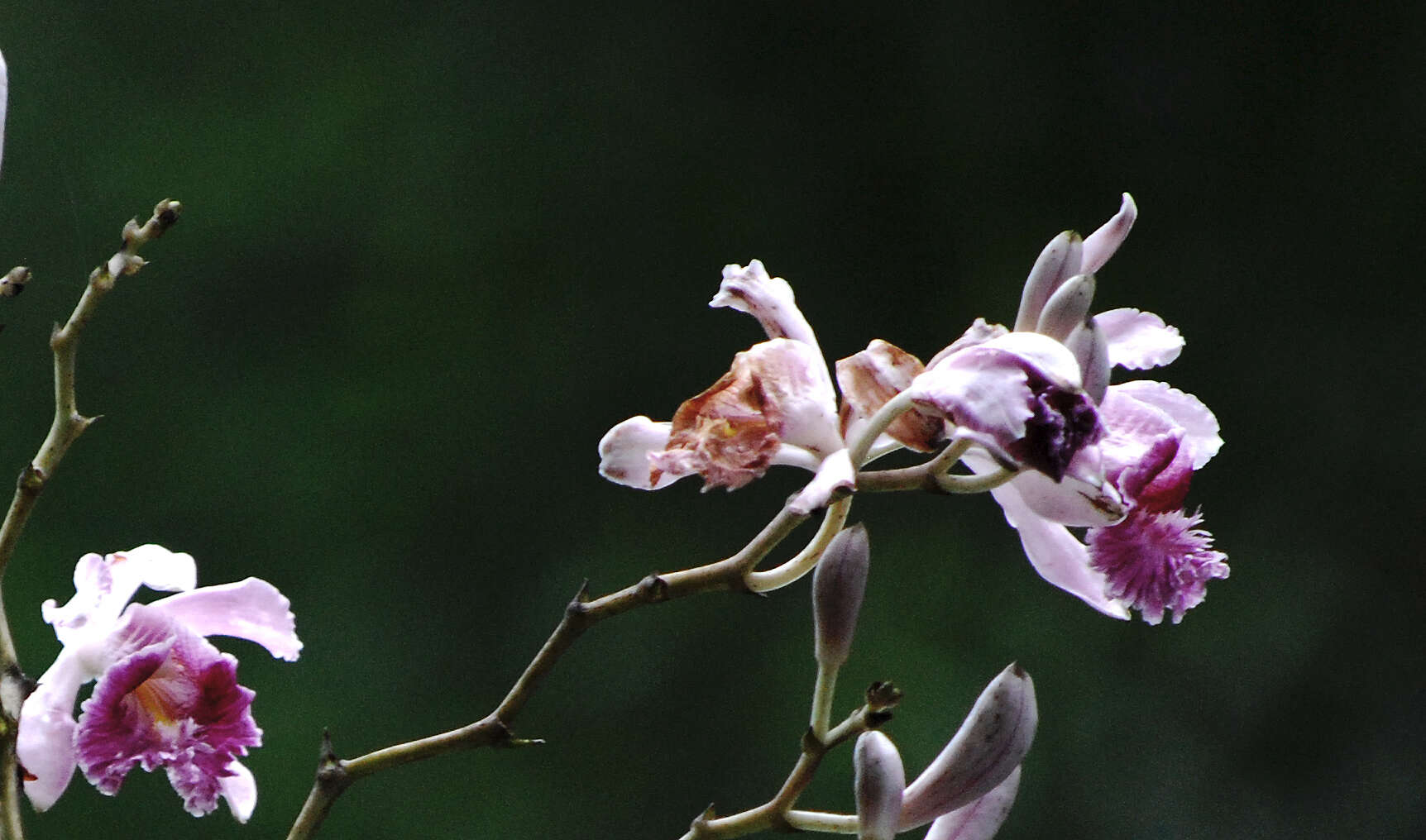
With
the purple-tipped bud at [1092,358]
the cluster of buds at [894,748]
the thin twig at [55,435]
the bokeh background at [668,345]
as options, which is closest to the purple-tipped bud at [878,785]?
the cluster of buds at [894,748]

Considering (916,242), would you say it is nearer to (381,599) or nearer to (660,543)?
(660,543)

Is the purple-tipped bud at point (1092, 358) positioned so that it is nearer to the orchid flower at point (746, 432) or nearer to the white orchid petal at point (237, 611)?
the orchid flower at point (746, 432)

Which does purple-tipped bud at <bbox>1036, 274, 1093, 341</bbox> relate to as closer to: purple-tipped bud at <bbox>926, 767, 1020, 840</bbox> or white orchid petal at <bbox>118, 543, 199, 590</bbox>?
purple-tipped bud at <bbox>926, 767, 1020, 840</bbox>

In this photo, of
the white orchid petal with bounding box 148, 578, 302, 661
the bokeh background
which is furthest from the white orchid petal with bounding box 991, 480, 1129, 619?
the bokeh background

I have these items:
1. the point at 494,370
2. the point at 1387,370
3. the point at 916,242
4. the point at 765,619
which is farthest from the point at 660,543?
the point at 1387,370

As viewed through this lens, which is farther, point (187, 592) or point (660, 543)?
point (660, 543)

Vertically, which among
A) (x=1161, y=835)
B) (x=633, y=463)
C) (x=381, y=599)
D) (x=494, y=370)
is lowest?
(x=1161, y=835)

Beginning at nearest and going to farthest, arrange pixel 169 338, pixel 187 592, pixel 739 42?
pixel 187 592 → pixel 169 338 → pixel 739 42
